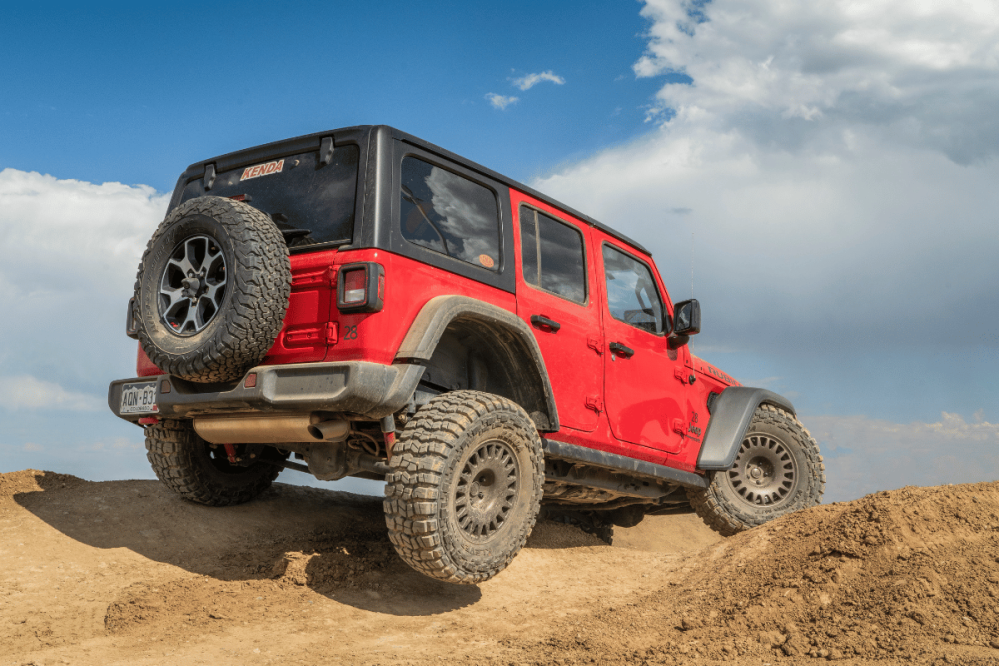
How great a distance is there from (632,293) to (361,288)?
2516 millimetres

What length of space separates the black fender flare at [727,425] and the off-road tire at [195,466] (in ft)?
10.8

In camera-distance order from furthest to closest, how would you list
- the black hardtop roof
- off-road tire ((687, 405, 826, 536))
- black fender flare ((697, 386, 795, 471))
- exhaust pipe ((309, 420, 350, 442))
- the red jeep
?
off-road tire ((687, 405, 826, 536)) → black fender flare ((697, 386, 795, 471)) → the black hardtop roof → exhaust pipe ((309, 420, 350, 442)) → the red jeep

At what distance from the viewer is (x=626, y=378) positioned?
5.28 meters

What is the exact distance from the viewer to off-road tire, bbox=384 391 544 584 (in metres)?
3.76

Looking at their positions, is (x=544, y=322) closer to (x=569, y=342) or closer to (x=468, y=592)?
(x=569, y=342)

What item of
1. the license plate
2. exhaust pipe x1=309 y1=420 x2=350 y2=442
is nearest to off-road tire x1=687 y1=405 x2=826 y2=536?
exhaust pipe x1=309 y1=420 x2=350 y2=442

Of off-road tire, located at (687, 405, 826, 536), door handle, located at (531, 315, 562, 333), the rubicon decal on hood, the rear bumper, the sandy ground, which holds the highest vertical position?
the rubicon decal on hood

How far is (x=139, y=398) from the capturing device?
4.56 metres

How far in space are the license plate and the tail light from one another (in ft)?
4.76

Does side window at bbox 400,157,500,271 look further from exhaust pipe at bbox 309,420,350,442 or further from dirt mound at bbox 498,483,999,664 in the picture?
dirt mound at bbox 498,483,999,664

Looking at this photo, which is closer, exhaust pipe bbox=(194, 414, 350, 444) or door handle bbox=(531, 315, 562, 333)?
exhaust pipe bbox=(194, 414, 350, 444)

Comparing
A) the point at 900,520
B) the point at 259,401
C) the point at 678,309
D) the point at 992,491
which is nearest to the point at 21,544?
the point at 259,401

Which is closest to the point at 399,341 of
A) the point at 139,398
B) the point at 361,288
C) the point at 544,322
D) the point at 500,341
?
the point at 361,288

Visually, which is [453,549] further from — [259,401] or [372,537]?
[372,537]
